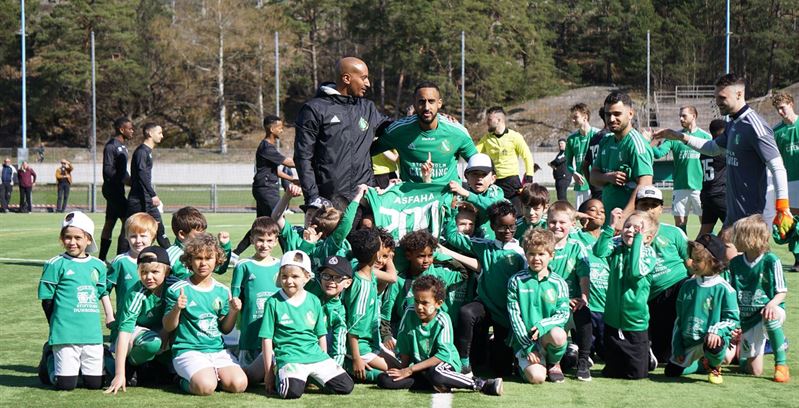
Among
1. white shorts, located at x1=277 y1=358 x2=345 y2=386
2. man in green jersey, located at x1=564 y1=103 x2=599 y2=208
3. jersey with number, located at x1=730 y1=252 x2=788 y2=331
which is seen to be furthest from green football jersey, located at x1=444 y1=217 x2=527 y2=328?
man in green jersey, located at x1=564 y1=103 x2=599 y2=208

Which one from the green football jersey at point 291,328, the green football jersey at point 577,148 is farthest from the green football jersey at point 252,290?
the green football jersey at point 577,148

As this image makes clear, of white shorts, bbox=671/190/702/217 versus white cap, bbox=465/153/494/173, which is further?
white shorts, bbox=671/190/702/217

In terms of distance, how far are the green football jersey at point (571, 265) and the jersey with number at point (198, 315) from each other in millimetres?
2452

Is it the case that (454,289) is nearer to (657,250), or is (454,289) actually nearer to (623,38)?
(657,250)

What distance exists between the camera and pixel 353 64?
8.07 m

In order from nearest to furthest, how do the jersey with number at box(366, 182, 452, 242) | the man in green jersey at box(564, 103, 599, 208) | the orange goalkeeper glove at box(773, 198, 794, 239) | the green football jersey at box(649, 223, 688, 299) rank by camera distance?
the orange goalkeeper glove at box(773, 198, 794, 239) → the green football jersey at box(649, 223, 688, 299) → the jersey with number at box(366, 182, 452, 242) → the man in green jersey at box(564, 103, 599, 208)

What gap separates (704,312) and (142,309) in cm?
395

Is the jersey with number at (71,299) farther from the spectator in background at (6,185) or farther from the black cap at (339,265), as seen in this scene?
the spectator in background at (6,185)

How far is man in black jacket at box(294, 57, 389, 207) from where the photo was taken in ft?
26.1

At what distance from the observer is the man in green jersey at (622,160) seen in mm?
8117

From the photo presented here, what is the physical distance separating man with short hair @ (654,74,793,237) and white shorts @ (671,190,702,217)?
584 cm

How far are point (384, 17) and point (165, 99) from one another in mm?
14655

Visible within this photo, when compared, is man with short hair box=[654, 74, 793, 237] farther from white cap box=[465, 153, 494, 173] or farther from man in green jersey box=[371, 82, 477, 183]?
man in green jersey box=[371, 82, 477, 183]

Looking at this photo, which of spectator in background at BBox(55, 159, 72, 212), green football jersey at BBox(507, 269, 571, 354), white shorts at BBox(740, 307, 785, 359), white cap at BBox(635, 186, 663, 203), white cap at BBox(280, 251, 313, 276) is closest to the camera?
white cap at BBox(280, 251, 313, 276)
